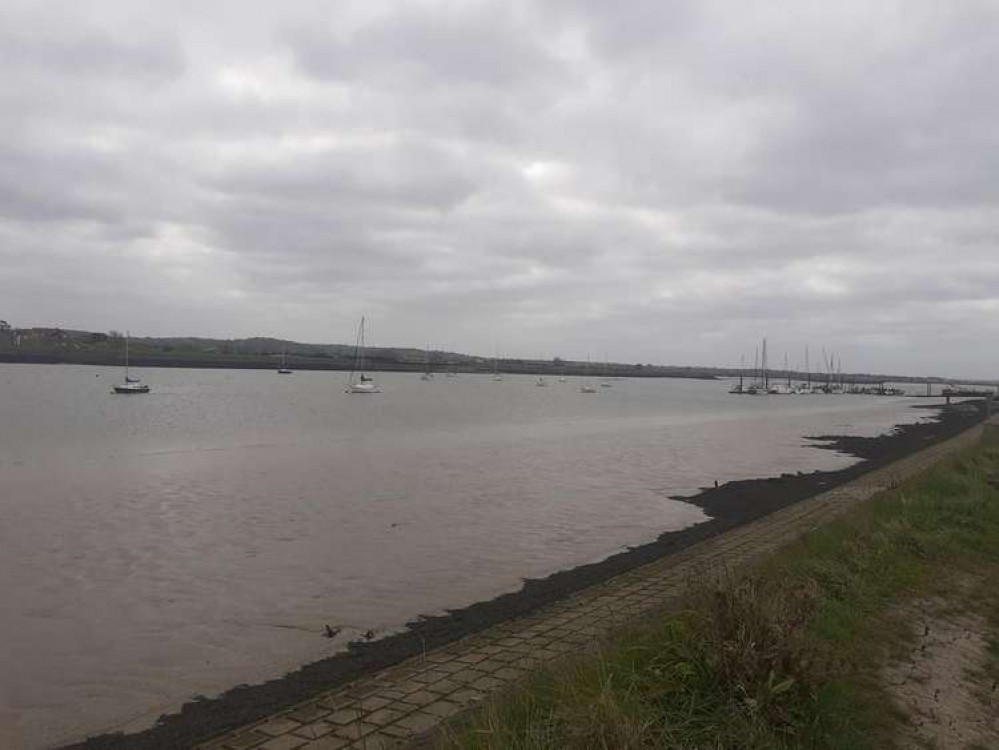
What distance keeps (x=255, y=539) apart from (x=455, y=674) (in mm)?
9741

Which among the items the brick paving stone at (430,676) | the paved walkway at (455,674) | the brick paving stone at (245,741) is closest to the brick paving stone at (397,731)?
the paved walkway at (455,674)

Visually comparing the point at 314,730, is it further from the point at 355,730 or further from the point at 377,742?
the point at 377,742

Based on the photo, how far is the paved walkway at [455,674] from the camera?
19.7 ft

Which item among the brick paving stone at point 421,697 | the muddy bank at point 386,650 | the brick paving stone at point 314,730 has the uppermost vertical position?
the brick paving stone at point 421,697

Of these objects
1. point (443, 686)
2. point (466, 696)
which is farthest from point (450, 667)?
point (466, 696)

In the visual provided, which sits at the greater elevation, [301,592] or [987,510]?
[987,510]

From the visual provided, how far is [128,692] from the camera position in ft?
26.3

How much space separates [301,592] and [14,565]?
5.60 m

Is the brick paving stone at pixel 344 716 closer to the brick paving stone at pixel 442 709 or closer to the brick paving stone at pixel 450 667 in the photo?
the brick paving stone at pixel 442 709

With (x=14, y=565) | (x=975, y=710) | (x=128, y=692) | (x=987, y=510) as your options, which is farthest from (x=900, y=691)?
(x=14, y=565)

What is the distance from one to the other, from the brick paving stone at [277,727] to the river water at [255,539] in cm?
170

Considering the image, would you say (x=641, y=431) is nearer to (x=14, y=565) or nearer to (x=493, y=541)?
(x=493, y=541)

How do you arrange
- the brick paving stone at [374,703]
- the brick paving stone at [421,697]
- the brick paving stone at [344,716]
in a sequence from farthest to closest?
the brick paving stone at [421,697] → the brick paving stone at [374,703] → the brick paving stone at [344,716]

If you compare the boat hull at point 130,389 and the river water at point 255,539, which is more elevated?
the river water at point 255,539
